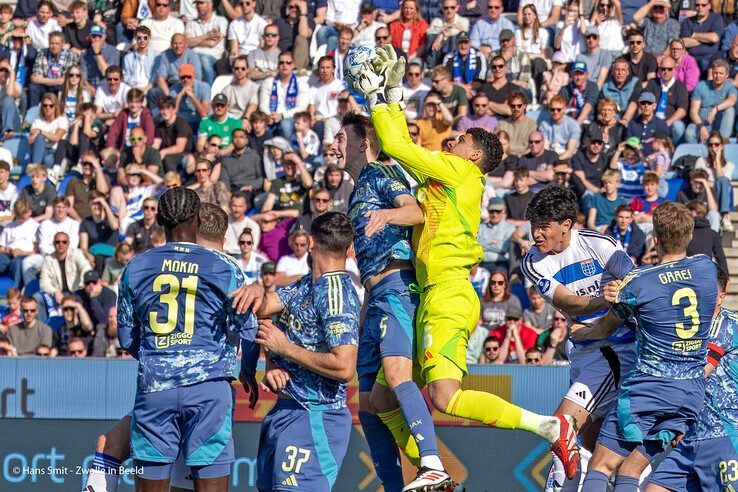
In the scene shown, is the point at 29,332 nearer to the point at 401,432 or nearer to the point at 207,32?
the point at 207,32

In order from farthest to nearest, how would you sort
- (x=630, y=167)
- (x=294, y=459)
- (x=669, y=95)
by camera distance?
(x=669, y=95) < (x=630, y=167) < (x=294, y=459)

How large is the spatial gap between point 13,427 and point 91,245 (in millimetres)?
5242

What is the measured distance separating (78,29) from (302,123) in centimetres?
470

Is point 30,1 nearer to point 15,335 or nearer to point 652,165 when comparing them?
point 15,335

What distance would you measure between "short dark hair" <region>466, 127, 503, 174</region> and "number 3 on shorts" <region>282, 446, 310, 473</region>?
109 inches

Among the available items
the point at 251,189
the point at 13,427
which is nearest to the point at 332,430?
the point at 13,427

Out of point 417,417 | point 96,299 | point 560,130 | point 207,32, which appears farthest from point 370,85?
point 207,32

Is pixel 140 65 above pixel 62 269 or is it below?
above

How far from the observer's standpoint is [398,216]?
895 centimetres

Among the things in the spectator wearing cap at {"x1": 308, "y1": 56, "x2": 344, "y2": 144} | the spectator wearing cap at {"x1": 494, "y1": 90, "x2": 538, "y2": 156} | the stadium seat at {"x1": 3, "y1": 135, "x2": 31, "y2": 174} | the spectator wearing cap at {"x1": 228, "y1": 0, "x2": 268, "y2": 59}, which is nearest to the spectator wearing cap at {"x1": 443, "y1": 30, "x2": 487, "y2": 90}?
the spectator wearing cap at {"x1": 494, "y1": 90, "x2": 538, "y2": 156}

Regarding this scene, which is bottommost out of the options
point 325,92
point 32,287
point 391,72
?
point 32,287

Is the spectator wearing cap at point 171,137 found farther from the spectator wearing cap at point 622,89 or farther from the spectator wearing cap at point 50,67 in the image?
the spectator wearing cap at point 622,89

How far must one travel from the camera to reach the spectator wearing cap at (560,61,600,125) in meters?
18.1

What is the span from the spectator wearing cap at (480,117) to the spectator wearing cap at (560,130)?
76 centimetres
